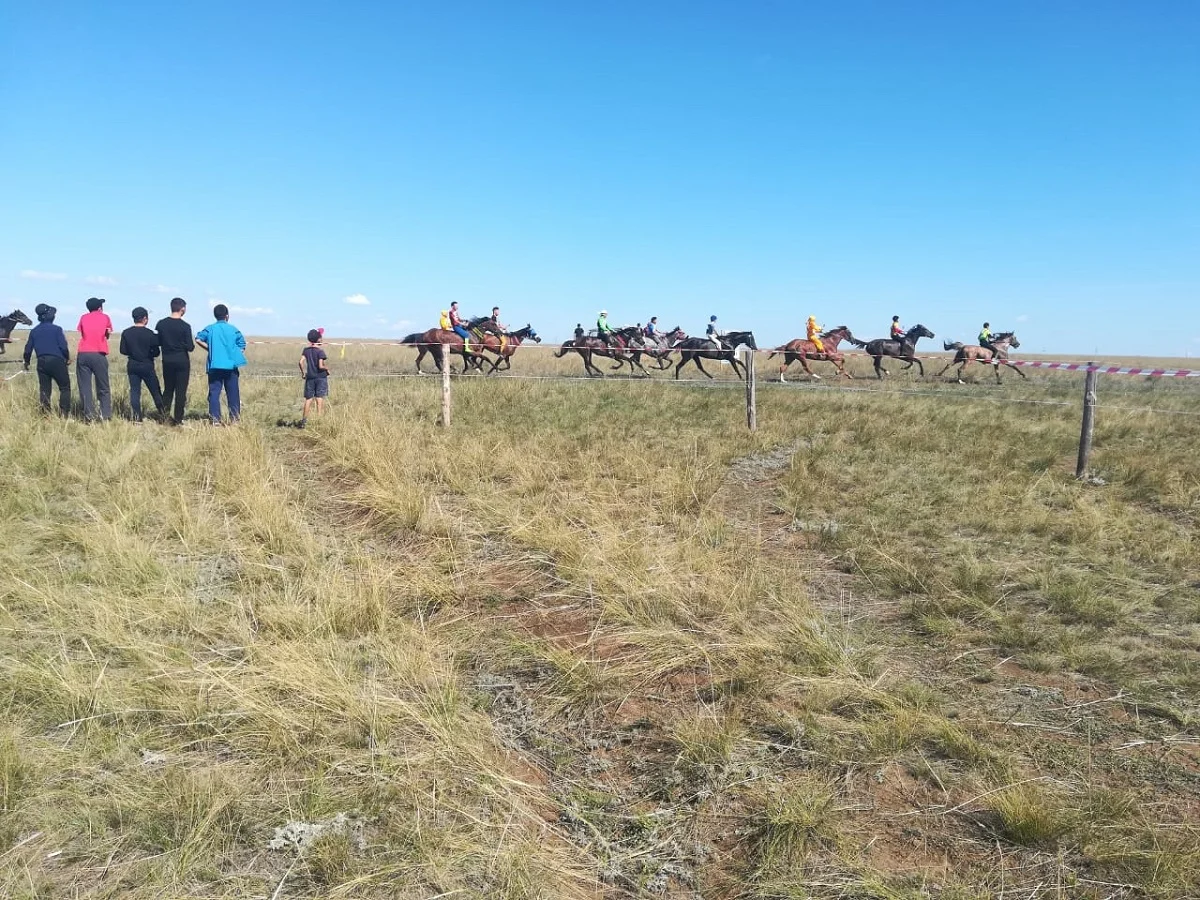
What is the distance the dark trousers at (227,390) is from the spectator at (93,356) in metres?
1.15

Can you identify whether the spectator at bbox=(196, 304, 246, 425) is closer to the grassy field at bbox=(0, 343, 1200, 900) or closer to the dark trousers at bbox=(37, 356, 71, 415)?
the dark trousers at bbox=(37, 356, 71, 415)

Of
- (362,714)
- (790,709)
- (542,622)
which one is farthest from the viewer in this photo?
(542,622)

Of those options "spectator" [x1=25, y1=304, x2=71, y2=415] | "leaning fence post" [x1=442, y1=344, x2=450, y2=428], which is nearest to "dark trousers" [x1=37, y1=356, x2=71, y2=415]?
"spectator" [x1=25, y1=304, x2=71, y2=415]

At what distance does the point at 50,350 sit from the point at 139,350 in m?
1.03

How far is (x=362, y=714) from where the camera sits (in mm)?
3104

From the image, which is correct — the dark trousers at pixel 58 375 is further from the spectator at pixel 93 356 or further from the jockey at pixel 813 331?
the jockey at pixel 813 331

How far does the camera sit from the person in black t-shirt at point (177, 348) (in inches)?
363

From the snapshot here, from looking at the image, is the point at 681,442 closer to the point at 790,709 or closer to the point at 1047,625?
the point at 1047,625

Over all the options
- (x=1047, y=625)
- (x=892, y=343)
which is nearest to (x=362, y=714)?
(x=1047, y=625)

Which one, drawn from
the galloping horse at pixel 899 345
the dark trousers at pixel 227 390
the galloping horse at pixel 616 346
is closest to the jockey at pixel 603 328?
the galloping horse at pixel 616 346

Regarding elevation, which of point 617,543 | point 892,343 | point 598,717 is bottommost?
point 598,717

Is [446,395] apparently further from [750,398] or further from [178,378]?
[750,398]

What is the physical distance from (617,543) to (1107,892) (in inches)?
127

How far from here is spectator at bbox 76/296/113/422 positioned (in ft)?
29.5
